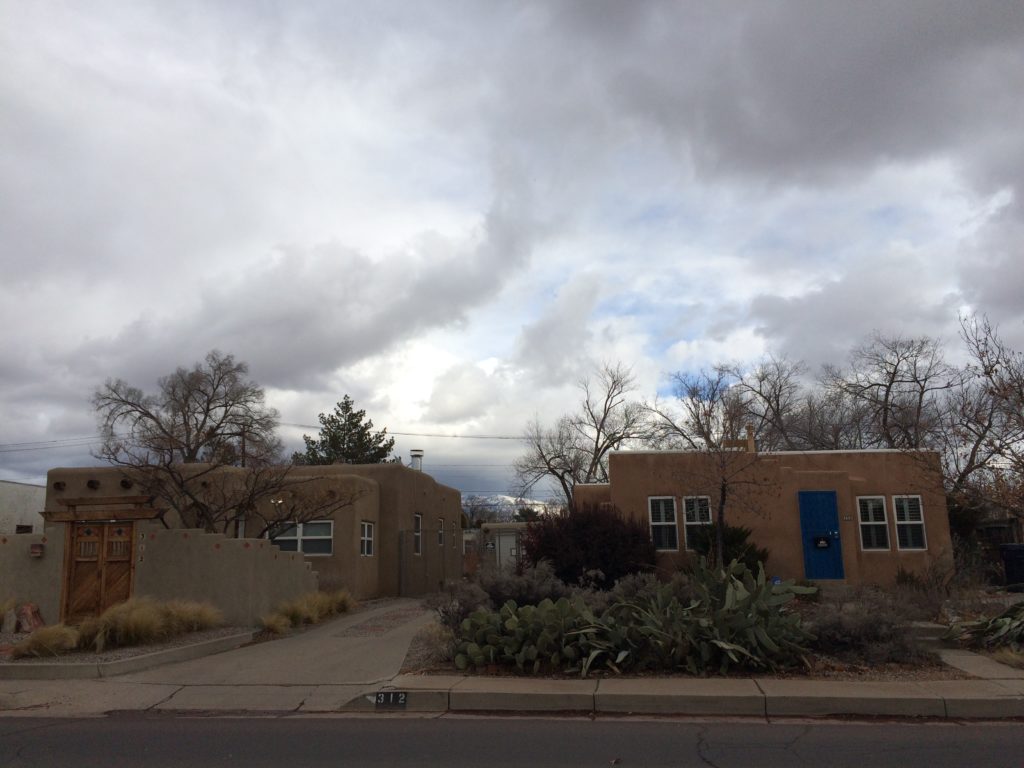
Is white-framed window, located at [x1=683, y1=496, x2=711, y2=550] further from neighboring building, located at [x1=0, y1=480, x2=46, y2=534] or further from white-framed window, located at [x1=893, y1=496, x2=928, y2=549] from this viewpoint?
neighboring building, located at [x1=0, y1=480, x2=46, y2=534]

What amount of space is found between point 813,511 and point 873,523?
1.64 meters

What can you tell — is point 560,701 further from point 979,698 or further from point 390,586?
point 390,586

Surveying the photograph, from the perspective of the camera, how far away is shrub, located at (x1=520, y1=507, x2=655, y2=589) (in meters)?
18.0

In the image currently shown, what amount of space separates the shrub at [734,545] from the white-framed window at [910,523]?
3.41 m

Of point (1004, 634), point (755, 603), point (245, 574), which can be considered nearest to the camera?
point (755, 603)

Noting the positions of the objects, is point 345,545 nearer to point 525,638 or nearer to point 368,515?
point 368,515

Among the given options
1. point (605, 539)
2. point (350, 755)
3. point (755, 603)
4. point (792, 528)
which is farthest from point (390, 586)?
point (350, 755)

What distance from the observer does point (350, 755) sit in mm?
7594

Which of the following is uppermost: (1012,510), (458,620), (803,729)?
(1012,510)

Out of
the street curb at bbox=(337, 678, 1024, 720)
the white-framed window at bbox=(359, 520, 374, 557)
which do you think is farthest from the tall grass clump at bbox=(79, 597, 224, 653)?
the white-framed window at bbox=(359, 520, 374, 557)

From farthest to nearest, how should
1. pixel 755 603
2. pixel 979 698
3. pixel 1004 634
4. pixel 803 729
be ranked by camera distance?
pixel 1004 634, pixel 755 603, pixel 979 698, pixel 803 729

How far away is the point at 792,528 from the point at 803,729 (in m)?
12.2

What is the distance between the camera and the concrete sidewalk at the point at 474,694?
360 inches

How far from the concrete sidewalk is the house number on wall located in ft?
0.04
